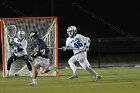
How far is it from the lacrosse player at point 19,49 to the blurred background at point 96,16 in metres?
7.49

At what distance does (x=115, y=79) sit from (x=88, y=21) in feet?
34.4

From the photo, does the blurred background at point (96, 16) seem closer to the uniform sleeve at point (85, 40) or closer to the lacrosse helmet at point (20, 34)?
the lacrosse helmet at point (20, 34)

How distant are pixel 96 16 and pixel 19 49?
30.9 feet

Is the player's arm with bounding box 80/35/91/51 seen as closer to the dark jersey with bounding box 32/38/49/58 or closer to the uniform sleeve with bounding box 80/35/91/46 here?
the uniform sleeve with bounding box 80/35/91/46

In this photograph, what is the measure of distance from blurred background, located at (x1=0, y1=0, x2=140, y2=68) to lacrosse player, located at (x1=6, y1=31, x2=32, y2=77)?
749 cm

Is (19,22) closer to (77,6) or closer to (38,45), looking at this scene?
(38,45)

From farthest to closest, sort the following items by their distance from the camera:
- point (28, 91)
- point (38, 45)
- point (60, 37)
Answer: point (60, 37) → point (38, 45) → point (28, 91)

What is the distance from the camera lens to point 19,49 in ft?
53.9

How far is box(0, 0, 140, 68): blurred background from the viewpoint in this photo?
2431 centimetres

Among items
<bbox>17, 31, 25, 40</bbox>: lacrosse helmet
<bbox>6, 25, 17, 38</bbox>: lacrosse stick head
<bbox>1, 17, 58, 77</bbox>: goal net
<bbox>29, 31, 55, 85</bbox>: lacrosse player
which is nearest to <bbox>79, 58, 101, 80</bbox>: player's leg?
<bbox>29, 31, 55, 85</bbox>: lacrosse player

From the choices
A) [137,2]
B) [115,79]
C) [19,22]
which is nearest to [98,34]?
[137,2]

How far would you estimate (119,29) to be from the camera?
2503cm

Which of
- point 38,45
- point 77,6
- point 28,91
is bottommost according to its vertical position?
point 28,91

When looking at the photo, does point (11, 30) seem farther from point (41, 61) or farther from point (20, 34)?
point (41, 61)
